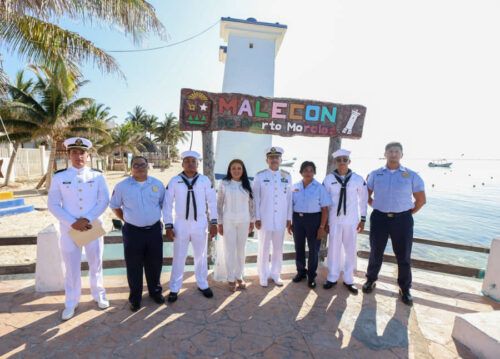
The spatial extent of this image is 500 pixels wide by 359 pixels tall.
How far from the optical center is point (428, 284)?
4480 mm

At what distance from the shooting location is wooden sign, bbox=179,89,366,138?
4.66 meters

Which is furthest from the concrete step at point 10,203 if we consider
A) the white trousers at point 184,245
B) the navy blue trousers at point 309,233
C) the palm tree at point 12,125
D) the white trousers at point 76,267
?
the navy blue trousers at point 309,233

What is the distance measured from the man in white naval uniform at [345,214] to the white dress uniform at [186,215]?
188cm

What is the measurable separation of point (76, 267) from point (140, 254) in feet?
2.62

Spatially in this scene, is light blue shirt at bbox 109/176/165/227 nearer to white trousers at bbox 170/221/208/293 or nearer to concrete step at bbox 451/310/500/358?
white trousers at bbox 170/221/208/293

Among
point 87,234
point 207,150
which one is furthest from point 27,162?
point 87,234

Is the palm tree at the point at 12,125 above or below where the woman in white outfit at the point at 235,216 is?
above

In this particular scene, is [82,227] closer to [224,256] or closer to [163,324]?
[163,324]

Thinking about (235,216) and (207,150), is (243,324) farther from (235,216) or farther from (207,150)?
(207,150)

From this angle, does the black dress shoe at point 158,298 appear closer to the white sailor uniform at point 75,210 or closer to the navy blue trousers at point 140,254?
the navy blue trousers at point 140,254

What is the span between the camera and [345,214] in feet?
13.5

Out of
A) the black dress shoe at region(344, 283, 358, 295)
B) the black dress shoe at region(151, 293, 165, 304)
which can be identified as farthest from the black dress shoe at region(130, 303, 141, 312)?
the black dress shoe at region(344, 283, 358, 295)

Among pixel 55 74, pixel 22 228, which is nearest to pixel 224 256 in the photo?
pixel 55 74

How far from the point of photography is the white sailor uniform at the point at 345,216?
13.4 ft
